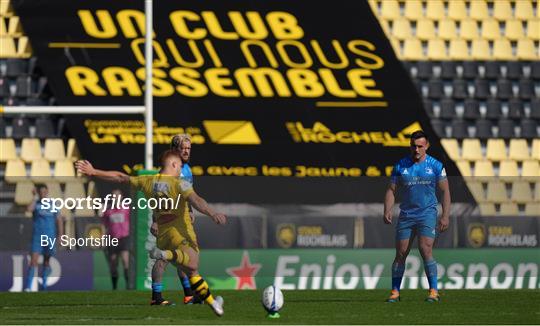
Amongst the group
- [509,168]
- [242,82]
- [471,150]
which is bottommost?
[509,168]

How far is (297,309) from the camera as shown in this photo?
43.8 ft

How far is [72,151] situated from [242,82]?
3.11 meters

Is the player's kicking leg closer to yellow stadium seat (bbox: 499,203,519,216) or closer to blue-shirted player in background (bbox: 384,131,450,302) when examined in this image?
blue-shirted player in background (bbox: 384,131,450,302)

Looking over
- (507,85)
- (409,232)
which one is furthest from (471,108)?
(409,232)

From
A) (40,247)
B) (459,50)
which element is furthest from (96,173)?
(459,50)

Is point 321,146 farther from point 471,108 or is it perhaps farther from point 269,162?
point 471,108

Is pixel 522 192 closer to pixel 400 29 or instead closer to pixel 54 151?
pixel 54 151

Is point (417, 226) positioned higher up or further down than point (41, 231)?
further down

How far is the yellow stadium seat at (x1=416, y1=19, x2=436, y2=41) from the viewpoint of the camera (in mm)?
26578

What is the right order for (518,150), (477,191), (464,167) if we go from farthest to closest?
(518,150) → (464,167) → (477,191)

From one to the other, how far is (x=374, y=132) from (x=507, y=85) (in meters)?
3.34

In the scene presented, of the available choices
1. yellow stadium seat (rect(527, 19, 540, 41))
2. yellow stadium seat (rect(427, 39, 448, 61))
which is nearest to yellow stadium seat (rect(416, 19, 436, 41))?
yellow stadium seat (rect(427, 39, 448, 61))

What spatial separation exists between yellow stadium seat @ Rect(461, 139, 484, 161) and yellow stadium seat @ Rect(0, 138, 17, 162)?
300 inches

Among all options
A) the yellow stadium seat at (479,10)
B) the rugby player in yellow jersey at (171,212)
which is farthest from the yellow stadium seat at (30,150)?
the rugby player in yellow jersey at (171,212)
